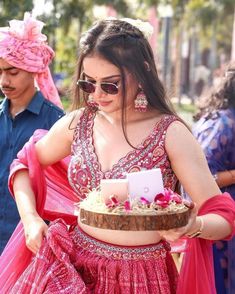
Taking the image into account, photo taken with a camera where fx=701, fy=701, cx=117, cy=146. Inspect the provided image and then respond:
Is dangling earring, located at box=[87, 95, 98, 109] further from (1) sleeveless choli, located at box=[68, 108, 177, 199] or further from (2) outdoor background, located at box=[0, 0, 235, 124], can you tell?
(2) outdoor background, located at box=[0, 0, 235, 124]

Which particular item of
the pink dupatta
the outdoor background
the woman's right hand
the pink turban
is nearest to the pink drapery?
the pink dupatta

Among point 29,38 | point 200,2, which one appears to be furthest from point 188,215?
point 200,2

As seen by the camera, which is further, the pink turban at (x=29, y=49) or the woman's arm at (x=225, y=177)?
the woman's arm at (x=225, y=177)

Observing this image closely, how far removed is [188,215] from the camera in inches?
92.8

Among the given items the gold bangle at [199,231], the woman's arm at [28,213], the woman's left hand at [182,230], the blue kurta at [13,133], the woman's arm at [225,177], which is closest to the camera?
the woman's left hand at [182,230]

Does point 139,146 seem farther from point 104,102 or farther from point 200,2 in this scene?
point 200,2

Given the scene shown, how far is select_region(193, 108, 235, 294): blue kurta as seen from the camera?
168 inches

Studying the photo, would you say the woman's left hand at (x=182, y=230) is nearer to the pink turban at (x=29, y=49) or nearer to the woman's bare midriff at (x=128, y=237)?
the woman's bare midriff at (x=128, y=237)

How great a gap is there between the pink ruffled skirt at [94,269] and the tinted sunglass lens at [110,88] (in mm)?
563

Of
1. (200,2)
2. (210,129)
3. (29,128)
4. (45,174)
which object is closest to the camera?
(45,174)

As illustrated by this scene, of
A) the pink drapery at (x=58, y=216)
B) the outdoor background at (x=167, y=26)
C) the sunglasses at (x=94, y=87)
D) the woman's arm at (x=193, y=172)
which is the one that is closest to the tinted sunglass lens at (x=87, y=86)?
the sunglasses at (x=94, y=87)

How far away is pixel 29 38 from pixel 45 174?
1.43 meters

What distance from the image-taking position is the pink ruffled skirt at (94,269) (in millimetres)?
2592

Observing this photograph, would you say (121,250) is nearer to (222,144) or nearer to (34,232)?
(34,232)
